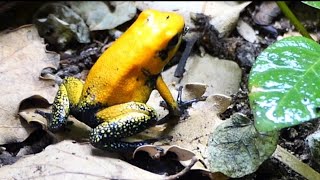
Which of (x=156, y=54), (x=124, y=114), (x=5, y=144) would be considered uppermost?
(x=156, y=54)

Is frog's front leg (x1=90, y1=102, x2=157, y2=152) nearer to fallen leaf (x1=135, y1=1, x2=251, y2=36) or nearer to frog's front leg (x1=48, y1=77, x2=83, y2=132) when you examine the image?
frog's front leg (x1=48, y1=77, x2=83, y2=132)

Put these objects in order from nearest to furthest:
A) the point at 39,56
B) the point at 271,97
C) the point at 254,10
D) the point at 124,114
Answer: the point at 271,97
the point at 124,114
the point at 39,56
the point at 254,10

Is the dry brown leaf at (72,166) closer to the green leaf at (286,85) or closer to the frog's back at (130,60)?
the frog's back at (130,60)

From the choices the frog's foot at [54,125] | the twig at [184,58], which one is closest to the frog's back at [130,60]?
the frog's foot at [54,125]

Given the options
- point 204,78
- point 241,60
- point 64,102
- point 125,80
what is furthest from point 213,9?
point 64,102

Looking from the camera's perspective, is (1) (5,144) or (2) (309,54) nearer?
(2) (309,54)

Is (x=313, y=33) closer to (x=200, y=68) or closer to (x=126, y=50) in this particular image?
(x=200, y=68)

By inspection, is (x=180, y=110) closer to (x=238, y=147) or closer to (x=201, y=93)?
(x=201, y=93)

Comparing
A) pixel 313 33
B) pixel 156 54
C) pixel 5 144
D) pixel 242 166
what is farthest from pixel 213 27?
pixel 5 144
